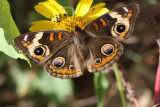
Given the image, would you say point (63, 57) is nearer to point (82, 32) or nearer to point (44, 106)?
point (82, 32)

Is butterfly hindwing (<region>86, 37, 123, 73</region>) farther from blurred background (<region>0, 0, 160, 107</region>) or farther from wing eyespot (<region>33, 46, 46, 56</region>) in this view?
blurred background (<region>0, 0, 160, 107</region>)

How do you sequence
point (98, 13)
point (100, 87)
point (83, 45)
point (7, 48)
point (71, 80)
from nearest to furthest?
point (7, 48) < point (83, 45) < point (98, 13) < point (100, 87) < point (71, 80)

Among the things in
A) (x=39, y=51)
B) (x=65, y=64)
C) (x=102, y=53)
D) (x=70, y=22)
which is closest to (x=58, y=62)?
(x=65, y=64)

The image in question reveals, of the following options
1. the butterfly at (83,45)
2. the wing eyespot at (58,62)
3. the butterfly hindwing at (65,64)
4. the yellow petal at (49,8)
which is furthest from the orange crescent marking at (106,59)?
the yellow petal at (49,8)

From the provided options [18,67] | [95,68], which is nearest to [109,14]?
[95,68]

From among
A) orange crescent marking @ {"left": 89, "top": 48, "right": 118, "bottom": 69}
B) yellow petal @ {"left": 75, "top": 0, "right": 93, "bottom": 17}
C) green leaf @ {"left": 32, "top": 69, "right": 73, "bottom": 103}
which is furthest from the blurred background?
orange crescent marking @ {"left": 89, "top": 48, "right": 118, "bottom": 69}

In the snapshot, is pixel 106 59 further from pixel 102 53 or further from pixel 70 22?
pixel 70 22
